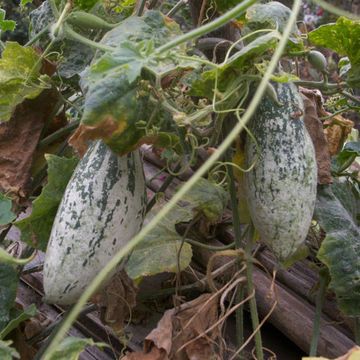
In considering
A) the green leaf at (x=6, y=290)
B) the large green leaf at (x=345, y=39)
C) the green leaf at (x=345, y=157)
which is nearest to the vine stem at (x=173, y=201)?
the large green leaf at (x=345, y=39)

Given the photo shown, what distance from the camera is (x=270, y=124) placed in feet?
2.32

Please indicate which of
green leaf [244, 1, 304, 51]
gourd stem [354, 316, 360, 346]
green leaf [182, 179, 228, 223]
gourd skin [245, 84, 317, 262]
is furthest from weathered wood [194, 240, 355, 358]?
green leaf [244, 1, 304, 51]

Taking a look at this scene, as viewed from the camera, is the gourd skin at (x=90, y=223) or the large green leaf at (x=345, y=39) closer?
the gourd skin at (x=90, y=223)

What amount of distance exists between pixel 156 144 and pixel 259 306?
49 centimetres

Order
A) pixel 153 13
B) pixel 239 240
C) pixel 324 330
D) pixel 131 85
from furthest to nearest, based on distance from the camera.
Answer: pixel 324 330
pixel 239 240
pixel 153 13
pixel 131 85

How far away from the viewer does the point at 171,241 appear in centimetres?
94

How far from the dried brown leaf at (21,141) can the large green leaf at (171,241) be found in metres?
0.18

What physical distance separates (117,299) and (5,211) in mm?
205

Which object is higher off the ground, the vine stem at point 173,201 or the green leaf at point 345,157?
the vine stem at point 173,201

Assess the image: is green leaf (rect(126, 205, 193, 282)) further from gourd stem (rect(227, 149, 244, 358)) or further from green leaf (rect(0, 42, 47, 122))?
green leaf (rect(0, 42, 47, 122))

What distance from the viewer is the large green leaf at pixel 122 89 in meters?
0.59

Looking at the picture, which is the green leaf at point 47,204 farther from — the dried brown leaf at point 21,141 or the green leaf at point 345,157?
the green leaf at point 345,157

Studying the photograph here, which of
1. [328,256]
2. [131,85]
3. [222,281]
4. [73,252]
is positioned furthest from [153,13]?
[222,281]

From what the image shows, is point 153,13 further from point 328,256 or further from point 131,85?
point 328,256
